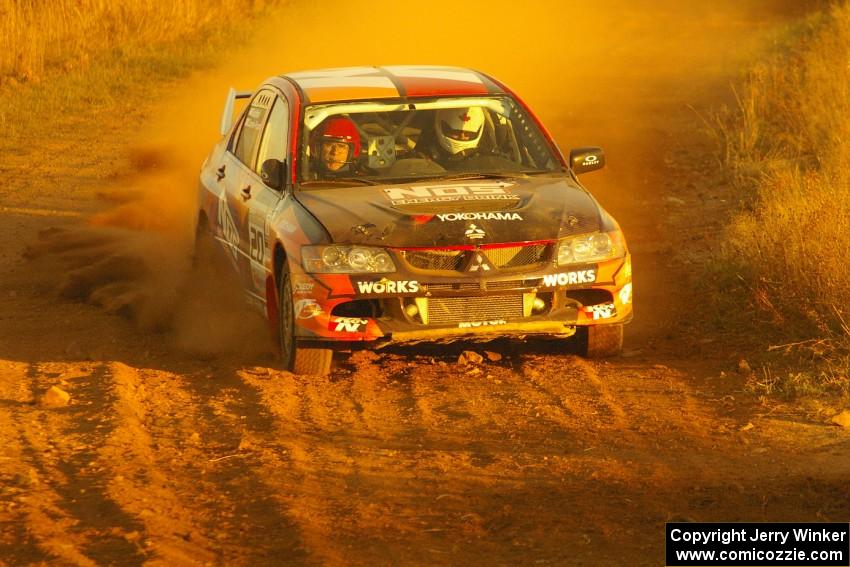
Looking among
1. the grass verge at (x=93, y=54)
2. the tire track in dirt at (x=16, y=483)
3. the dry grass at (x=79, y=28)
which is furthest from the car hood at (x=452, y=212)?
the dry grass at (x=79, y=28)

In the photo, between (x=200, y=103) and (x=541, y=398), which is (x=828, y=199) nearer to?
(x=541, y=398)

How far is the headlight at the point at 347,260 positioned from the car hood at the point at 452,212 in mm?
46

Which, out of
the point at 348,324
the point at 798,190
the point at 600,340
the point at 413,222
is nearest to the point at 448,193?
the point at 413,222

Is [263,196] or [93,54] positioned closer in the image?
[263,196]

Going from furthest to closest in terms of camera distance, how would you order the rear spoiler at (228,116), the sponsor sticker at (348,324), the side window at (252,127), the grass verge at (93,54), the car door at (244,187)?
the grass verge at (93,54)
the rear spoiler at (228,116)
the side window at (252,127)
the car door at (244,187)
the sponsor sticker at (348,324)

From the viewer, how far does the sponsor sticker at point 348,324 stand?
7602 mm

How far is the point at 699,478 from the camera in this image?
236 inches

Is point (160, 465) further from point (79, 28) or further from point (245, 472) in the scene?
point (79, 28)

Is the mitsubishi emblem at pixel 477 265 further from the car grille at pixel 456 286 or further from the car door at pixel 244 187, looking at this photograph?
the car door at pixel 244 187

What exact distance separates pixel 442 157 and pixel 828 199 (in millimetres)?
2434

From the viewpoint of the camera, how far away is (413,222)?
7680mm

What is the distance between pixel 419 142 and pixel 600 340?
1584 mm

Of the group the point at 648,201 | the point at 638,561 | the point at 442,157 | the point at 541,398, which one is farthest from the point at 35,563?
the point at 648,201

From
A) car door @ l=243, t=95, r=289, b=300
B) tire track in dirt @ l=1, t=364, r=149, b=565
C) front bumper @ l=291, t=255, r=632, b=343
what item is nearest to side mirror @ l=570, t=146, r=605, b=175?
front bumper @ l=291, t=255, r=632, b=343
